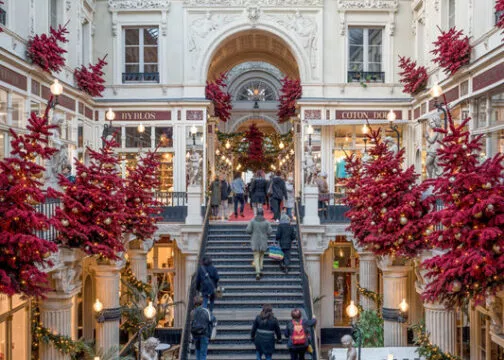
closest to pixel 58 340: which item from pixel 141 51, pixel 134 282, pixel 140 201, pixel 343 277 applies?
pixel 140 201

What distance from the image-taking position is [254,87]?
50.5m

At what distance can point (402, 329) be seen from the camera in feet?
51.3

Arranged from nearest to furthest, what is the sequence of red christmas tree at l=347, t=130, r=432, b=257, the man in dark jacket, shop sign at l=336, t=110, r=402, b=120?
1. red christmas tree at l=347, t=130, r=432, b=257
2. the man in dark jacket
3. shop sign at l=336, t=110, r=402, b=120

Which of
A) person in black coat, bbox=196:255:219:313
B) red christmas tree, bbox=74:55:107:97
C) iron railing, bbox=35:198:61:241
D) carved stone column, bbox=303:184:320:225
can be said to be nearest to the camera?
iron railing, bbox=35:198:61:241

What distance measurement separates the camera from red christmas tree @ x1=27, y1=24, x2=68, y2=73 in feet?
53.9

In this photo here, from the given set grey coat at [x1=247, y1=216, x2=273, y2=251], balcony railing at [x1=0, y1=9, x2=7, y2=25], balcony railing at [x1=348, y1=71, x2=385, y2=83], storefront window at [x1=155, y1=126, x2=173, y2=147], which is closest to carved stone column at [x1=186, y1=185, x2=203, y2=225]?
grey coat at [x1=247, y1=216, x2=273, y2=251]

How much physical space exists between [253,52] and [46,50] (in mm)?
14180

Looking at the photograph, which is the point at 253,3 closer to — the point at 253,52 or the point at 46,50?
the point at 253,52

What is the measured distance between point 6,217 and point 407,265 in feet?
33.6

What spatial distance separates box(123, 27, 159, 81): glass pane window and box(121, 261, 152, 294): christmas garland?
25.6ft

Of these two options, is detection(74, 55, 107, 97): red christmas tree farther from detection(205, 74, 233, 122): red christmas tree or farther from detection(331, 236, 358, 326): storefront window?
detection(331, 236, 358, 326): storefront window

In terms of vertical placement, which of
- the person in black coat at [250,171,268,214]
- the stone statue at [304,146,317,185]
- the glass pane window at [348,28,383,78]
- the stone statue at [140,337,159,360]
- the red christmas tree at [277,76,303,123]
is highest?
the glass pane window at [348,28,383,78]

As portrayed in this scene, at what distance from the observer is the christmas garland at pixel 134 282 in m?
18.6

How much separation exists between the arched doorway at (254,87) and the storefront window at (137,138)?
3.63 meters
